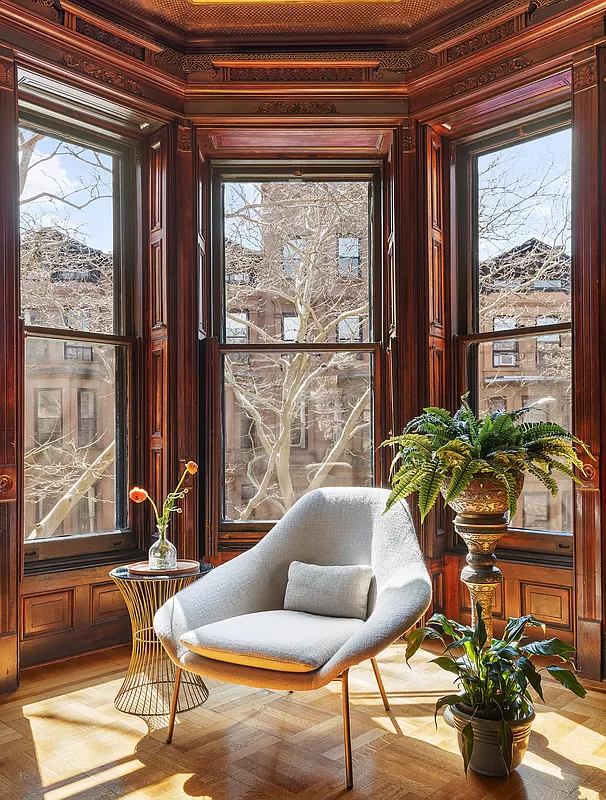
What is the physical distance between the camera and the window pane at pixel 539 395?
3666 millimetres

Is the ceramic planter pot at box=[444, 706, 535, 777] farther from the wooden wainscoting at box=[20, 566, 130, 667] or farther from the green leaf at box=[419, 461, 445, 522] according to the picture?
the wooden wainscoting at box=[20, 566, 130, 667]

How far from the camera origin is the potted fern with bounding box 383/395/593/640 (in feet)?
8.18

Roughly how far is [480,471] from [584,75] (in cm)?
212

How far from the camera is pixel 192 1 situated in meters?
3.67

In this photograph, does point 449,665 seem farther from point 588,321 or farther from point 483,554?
point 588,321

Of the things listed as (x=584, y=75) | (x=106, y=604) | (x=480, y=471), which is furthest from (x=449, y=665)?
(x=584, y=75)

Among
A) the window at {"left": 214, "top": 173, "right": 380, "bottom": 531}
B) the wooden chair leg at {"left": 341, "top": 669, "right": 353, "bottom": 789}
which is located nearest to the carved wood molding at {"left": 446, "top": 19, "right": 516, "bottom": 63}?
the window at {"left": 214, "top": 173, "right": 380, "bottom": 531}

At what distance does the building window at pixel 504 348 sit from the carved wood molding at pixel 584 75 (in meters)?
1.19

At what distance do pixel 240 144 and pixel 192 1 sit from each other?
788mm

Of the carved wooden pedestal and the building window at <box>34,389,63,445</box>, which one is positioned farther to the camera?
the building window at <box>34,389,63,445</box>

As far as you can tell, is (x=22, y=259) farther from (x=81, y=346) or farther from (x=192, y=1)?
(x=192, y=1)

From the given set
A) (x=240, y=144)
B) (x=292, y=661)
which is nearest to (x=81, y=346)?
(x=240, y=144)

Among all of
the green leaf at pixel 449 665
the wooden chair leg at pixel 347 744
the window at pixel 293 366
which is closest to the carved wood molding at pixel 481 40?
the window at pixel 293 366

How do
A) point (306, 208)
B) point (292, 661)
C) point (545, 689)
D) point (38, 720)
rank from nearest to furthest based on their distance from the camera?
point (292, 661)
point (38, 720)
point (545, 689)
point (306, 208)
